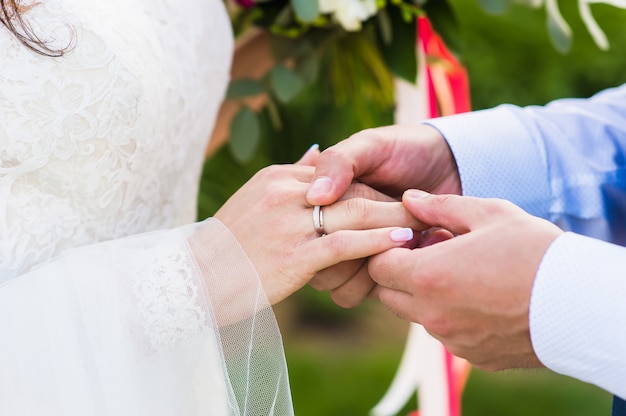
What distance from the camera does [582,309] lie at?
2.75ft

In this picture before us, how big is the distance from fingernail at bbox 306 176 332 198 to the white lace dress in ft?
0.39

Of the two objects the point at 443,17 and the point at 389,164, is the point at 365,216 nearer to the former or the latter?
the point at 389,164

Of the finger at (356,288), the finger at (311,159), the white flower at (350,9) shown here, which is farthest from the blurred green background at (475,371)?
the finger at (356,288)

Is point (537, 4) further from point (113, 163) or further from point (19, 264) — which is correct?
point (19, 264)

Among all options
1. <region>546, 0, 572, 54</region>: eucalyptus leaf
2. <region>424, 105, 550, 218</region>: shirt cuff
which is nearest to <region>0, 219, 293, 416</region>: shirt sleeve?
<region>424, 105, 550, 218</region>: shirt cuff

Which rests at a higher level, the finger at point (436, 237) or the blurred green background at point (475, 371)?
the finger at point (436, 237)

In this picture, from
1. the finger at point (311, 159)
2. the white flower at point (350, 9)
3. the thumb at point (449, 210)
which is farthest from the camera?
the white flower at point (350, 9)

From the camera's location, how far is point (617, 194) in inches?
46.6

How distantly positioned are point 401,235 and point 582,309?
0.79 feet

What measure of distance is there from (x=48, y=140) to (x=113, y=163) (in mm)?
95

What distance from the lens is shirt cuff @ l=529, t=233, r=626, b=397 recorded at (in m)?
0.83

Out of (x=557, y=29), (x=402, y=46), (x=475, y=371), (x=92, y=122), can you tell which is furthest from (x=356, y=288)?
(x=475, y=371)

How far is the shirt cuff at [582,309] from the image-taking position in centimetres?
83

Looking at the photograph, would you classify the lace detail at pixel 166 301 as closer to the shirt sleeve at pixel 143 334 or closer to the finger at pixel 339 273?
the shirt sleeve at pixel 143 334
